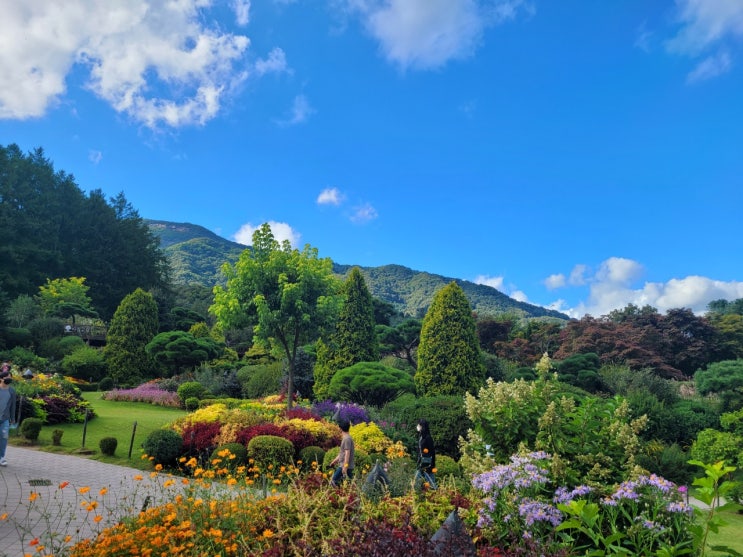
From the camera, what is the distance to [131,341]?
2284cm

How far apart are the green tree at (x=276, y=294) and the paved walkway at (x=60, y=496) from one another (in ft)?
17.1

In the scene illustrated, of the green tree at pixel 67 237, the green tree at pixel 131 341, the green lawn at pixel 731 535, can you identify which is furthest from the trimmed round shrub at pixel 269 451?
the green tree at pixel 67 237

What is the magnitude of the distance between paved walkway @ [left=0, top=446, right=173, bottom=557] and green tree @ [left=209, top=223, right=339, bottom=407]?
5.21 metres

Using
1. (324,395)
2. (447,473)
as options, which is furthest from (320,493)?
(324,395)

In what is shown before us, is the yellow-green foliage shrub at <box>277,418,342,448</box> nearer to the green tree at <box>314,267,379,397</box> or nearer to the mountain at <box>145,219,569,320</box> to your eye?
the green tree at <box>314,267,379,397</box>

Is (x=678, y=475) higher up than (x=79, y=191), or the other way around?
(x=79, y=191)

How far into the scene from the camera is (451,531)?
3.35 m

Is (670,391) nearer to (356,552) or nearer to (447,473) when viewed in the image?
(447,473)

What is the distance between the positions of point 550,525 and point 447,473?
15.4 feet

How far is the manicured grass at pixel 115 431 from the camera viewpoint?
10.1 m

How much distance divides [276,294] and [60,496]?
768cm

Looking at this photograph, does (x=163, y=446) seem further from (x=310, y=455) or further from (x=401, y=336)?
(x=401, y=336)

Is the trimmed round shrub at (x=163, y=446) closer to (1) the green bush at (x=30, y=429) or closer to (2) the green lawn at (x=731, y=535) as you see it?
(1) the green bush at (x=30, y=429)

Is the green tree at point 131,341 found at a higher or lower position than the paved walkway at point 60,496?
higher
